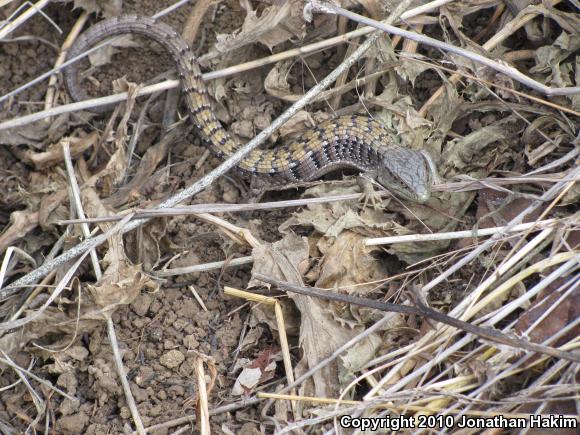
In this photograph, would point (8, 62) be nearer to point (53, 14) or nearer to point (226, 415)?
point (53, 14)

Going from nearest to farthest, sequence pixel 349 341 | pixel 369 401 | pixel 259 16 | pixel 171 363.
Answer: pixel 369 401 → pixel 349 341 → pixel 171 363 → pixel 259 16

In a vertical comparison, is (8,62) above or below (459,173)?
above

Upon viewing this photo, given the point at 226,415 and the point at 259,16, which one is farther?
the point at 259,16

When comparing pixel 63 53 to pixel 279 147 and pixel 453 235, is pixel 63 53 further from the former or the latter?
pixel 453 235

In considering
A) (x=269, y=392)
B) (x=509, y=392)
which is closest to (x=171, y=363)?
(x=269, y=392)

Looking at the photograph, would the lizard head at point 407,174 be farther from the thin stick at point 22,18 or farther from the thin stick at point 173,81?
the thin stick at point 22,18

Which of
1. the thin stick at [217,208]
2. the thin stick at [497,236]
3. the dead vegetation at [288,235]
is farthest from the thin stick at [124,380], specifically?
the thin stick at [497,236]
